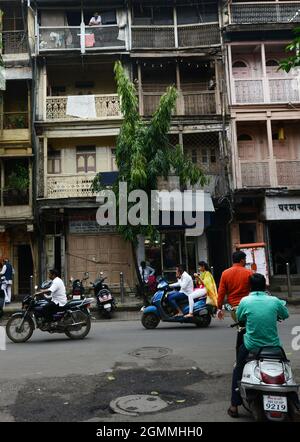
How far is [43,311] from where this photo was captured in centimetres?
895

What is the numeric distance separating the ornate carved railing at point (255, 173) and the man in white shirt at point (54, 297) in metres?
10.5

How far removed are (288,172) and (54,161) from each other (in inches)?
396

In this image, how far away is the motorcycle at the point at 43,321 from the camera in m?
8.94

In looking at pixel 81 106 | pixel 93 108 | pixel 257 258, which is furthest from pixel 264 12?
pixel 257 258

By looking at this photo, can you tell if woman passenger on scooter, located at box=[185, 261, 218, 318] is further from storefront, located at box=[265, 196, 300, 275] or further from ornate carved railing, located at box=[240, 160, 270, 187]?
storefront, located at box=[265, 196, 300, 275]

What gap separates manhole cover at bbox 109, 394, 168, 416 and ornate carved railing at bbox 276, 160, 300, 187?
1392cm

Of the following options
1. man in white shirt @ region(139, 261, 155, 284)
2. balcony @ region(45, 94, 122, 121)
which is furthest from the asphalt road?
balcony @ region(45, 94, 122, 121)

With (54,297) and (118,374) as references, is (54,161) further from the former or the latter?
(118,374)

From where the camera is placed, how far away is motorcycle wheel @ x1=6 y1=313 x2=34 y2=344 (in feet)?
29.3

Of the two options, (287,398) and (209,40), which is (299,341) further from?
(209,40)

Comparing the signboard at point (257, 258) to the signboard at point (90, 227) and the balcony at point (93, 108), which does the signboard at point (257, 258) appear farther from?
the balcony at point (93, 108)

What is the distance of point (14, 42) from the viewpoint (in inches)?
747

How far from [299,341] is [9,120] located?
50.9 ft

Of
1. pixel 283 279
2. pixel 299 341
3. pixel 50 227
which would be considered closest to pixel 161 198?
pixel 50 227
